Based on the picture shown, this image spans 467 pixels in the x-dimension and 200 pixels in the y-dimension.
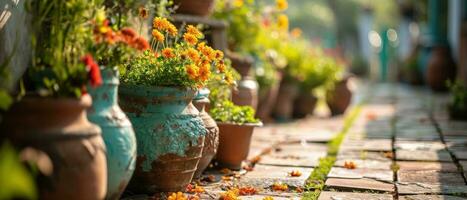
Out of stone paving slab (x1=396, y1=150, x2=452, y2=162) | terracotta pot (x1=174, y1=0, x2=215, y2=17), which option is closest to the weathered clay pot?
terracotta pot (x1=174, y1=0, x2=215, y2=17)

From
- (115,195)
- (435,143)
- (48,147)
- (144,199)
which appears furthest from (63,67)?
(435,143)

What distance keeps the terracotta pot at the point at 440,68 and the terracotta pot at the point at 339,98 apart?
3.65 meters

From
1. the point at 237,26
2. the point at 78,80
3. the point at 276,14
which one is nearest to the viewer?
the point at 78,80

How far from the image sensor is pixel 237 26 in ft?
21.8

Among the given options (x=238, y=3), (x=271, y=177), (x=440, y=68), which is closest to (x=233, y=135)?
(x=271, y=177)

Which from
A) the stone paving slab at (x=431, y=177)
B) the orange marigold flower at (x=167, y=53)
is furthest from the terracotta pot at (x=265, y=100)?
the orange marigold flower at (x=167, y=53)

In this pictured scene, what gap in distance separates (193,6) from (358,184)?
7.35ft

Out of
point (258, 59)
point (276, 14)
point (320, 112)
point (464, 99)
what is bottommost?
point (320, 112)

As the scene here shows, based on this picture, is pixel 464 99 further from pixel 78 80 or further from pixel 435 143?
pixel 78 80

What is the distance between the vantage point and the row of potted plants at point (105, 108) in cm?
225

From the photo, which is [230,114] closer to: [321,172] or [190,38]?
[321,172]

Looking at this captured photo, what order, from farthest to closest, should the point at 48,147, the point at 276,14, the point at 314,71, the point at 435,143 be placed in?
1. the point at 314,71
2. the point at 276,14
3. the point at 435,143
4. the point at 48,147

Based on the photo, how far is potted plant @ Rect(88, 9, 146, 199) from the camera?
2639 mm

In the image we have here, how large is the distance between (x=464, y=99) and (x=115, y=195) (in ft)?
17.3
